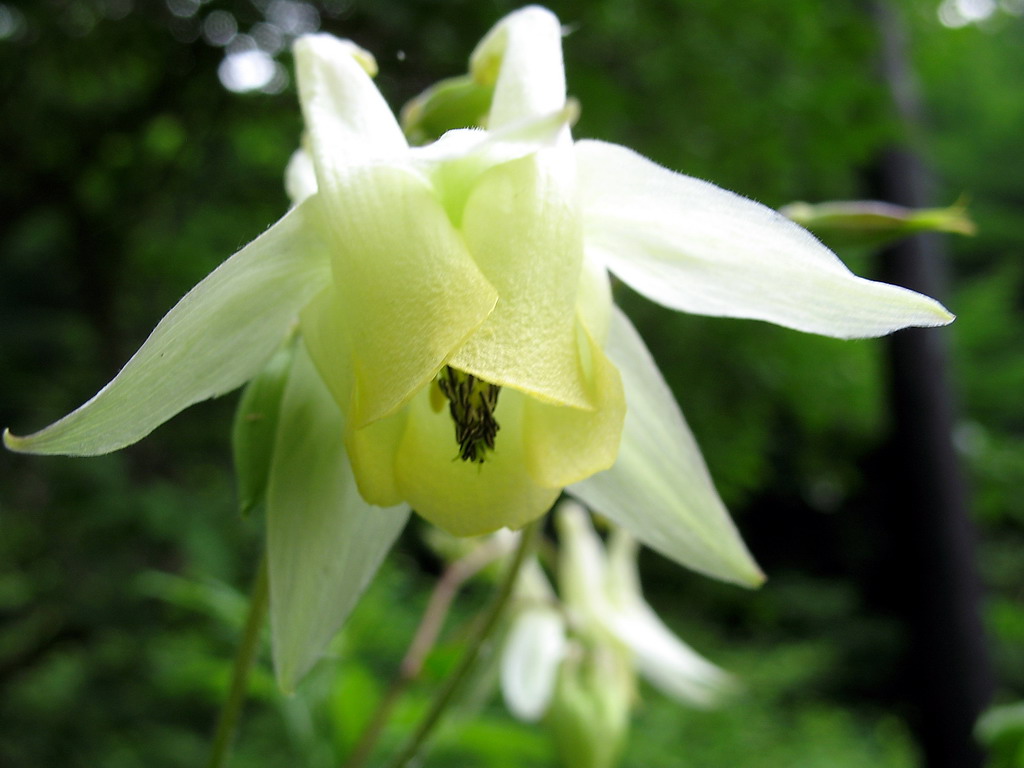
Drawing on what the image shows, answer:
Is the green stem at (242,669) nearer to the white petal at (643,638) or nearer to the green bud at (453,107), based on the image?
the green bud at (453,107)

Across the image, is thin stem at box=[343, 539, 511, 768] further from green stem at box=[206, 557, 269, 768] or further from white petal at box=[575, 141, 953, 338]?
white petal at box=[575, 141, 953, 338]

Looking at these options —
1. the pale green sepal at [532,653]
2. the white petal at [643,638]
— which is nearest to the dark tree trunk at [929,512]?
the white petal at [643,638]

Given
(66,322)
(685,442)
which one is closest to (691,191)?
(685,442)

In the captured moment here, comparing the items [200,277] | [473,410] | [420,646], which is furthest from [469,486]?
[200,277]

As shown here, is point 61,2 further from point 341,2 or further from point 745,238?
point 745,238

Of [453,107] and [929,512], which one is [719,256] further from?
[929,512]

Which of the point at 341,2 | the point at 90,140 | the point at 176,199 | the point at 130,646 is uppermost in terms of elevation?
the point at 341,2
